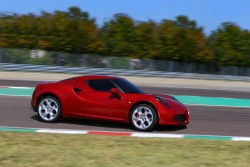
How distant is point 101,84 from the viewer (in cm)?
1112

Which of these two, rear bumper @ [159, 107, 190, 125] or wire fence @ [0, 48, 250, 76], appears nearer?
rear bumper @ [159, 107, 190, 125]

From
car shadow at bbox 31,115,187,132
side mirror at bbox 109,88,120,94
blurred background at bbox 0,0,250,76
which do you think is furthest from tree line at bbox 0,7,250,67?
side mirror at bbox 109,88,120,94

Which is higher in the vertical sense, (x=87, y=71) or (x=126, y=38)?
(x=126, y=38)

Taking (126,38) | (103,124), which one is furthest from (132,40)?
(103,124)

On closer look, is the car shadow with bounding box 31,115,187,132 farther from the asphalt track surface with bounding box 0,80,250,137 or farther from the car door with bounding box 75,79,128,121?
the car door with bounding box 75,79,128,121

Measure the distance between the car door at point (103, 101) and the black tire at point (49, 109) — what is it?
0.67 metres

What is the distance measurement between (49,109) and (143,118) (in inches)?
89.7

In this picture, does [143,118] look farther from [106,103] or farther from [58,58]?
[58,58]

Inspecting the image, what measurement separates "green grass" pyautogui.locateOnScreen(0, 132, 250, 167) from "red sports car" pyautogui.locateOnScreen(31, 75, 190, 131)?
4.89ft

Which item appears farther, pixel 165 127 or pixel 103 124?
pixel 103 124

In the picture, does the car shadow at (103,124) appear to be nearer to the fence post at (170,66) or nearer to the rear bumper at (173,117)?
the rear bumper at (173,117)

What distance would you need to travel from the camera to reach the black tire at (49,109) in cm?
1129

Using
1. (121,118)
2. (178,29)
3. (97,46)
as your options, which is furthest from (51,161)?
(178,29)

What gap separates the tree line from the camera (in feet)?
130
